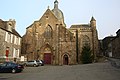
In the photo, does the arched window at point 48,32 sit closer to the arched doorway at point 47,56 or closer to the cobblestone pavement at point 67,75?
the arched doorway at point 47,56

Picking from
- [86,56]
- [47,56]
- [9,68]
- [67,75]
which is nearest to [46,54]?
[47,56]

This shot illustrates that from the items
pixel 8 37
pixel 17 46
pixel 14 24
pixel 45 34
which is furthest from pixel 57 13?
pixel 8 37

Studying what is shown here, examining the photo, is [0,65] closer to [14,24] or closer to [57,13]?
[14,24]

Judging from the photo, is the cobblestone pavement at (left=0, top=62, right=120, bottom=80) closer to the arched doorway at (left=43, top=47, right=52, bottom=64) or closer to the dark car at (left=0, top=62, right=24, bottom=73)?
the dark car at (left=0, top=62, right=24, bottom=73)

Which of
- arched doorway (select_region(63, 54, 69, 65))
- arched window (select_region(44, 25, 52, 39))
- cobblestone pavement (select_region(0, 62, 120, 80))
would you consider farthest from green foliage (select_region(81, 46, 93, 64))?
cobblestone pavement (select_region(0, 62, 120, 80))

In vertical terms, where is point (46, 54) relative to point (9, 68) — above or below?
above

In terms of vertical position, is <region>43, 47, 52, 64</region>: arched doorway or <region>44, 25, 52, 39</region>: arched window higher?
<region>44, 25, 52, 39</region>: arched window

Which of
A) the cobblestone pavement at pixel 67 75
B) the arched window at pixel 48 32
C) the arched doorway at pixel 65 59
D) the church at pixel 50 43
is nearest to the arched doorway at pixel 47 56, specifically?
the church at pixel 50 43

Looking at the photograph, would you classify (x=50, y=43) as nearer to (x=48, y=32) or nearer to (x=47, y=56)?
(x=48, y=32)

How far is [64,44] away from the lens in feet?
139

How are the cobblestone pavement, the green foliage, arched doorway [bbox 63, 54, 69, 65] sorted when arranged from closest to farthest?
the cobblestone pavement, the green foliage, arched doorway [bbox 63, 54, 69, 65]

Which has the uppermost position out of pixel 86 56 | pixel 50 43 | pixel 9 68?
pixel 50 43

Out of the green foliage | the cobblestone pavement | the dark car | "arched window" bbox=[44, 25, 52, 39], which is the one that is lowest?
the cobblestone pavement

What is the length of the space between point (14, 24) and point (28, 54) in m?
8.48
